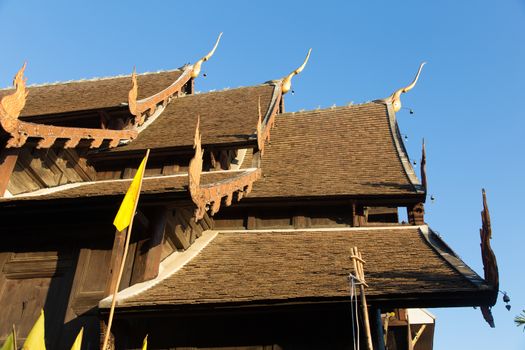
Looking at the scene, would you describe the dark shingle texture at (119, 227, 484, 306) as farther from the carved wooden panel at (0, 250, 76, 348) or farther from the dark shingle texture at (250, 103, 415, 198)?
the carved wooden panel at (0, 250, 76, 348)

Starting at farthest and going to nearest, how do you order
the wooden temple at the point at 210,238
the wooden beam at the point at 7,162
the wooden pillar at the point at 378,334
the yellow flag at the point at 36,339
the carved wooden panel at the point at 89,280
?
the wooden beam at the point at 7,162 < the carved wooden panel at the point at 89,280 < the wooden pillar at the point at 378,334 < the wooden temple at the point at 210,238 < the yellow flag at the point at 36,339

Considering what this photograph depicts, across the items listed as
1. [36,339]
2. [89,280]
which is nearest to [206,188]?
[89,280]

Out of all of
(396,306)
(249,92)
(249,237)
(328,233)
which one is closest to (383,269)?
(396,306)

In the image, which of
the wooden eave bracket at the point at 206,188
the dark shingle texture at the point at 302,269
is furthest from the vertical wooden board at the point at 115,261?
the wooden eave bracket at the point at 206,188

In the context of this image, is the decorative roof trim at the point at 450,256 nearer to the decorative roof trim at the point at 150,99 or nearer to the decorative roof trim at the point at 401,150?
the decorative roof trim at the point at 401,150

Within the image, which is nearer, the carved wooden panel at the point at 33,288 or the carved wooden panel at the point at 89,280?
the carved wooden panel at the point at 89,280

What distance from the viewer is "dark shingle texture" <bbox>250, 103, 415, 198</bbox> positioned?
32.4 feet

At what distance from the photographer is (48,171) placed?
9.19 meters

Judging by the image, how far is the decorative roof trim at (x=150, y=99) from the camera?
10.8 m

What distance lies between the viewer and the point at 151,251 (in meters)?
7.58

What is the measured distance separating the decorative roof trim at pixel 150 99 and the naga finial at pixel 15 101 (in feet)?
9.21

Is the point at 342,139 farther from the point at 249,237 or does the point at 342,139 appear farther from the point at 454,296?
the point at 454,296

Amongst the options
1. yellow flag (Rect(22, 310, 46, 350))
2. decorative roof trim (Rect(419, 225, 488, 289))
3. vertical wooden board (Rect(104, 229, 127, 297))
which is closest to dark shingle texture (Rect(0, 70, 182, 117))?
vertical wooden board (Rect(104, 229, 127, 297))

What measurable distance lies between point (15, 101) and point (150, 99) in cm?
438
